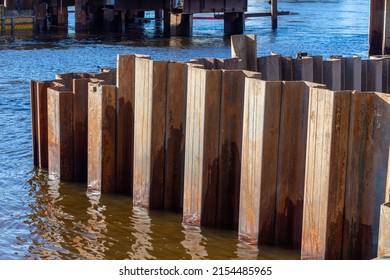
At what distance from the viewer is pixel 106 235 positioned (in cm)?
1469

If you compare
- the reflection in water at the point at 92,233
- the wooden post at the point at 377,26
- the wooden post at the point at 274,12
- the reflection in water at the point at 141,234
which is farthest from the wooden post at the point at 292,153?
the wooden post at the point at 274,12

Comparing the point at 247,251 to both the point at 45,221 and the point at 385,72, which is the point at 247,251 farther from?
the point at 385,72

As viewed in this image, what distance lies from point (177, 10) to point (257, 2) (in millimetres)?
56888

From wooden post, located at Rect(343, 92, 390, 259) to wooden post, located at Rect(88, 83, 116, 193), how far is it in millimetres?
5035

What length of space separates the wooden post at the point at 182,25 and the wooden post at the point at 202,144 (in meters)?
42.5

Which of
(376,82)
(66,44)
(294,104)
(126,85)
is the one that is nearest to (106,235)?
(126,85)

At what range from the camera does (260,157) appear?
1298 centimetres

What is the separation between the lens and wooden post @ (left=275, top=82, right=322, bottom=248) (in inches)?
509

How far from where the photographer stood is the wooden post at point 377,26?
119 feet

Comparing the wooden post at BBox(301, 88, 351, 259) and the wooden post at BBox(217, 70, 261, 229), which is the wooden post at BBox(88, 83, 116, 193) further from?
the wooden post at BBox(301, 88, 351, 259)

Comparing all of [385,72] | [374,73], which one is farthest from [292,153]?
[385,72]

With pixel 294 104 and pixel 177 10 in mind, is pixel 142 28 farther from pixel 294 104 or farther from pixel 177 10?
pixel 294 104

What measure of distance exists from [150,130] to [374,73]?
535cm

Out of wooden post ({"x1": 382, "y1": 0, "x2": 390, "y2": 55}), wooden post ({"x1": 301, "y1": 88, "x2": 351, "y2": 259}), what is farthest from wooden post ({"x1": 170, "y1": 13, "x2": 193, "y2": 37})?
wooden post ({"x1": 301, "y1": 88, "x2": 351, "y2": 259})
